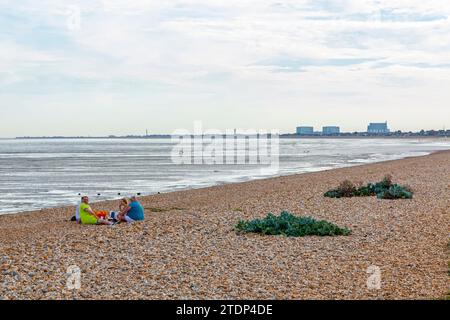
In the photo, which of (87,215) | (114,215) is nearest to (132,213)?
(114,215)

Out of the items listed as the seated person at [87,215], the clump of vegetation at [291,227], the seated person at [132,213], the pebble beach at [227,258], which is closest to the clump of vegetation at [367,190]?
the pebble beach at [227,258]

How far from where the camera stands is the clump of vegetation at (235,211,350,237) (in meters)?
11.8

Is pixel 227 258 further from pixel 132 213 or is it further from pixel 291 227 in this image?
pixel 132 213

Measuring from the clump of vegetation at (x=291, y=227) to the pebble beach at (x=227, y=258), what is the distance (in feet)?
0.87

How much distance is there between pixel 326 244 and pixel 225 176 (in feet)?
76.8

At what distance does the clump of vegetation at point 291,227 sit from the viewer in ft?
38.8

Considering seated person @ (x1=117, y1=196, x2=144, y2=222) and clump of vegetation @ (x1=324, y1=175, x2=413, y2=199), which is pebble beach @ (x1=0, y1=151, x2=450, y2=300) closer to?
seated person @ (x1=117, y1=196, x2=144, y2=222)

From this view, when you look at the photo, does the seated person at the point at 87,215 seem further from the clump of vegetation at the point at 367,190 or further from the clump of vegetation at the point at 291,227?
the clump of vegetation at the point at 367,190

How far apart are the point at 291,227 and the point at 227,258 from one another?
2592 mm

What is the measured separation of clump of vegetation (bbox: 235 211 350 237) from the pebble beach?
27 cm
